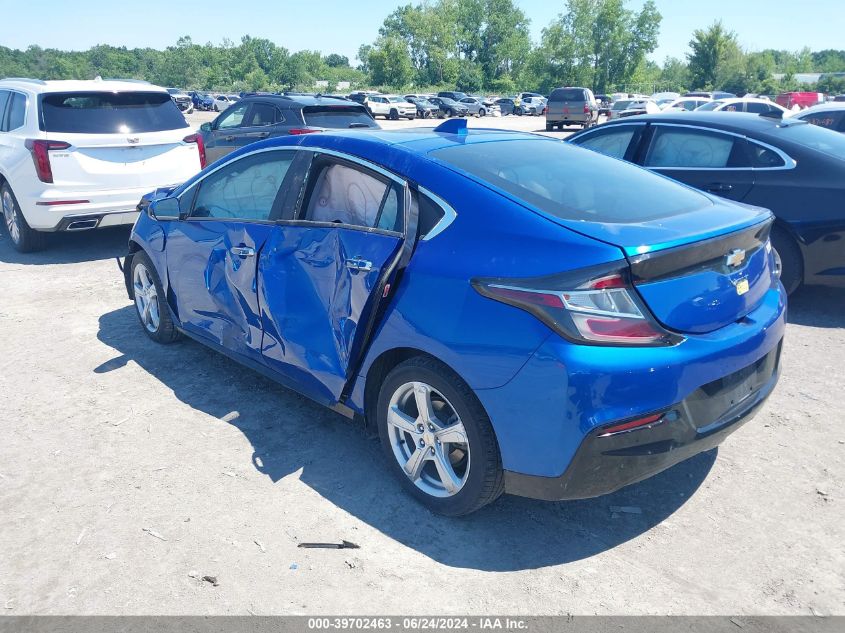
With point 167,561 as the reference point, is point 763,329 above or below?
above

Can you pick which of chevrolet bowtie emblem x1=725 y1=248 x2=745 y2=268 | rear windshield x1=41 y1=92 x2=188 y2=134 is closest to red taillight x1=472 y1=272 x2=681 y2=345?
chevrolet bowtie emblem x1=725 y1=248 x2=745 y2=268

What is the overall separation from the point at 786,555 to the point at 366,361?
6.52ft

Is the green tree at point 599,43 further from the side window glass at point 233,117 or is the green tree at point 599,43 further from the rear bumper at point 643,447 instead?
the rear bumper at point 643,447

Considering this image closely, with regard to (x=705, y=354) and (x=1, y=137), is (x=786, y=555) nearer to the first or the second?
(x=705, y=354)

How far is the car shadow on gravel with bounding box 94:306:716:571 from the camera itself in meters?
2.99

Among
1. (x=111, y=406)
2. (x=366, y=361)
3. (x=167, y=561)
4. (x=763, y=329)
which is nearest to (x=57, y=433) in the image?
(x=111, y=406)

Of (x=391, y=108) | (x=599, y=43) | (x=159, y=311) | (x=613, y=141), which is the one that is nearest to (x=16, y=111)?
(x=159, y=311)

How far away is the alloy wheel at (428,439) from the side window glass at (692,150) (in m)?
4.25

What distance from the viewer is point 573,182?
3.40m

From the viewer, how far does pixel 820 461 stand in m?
3.60

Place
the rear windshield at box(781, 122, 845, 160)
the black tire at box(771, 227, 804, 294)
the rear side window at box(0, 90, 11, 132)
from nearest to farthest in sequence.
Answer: the black tire at box(771, 227, 804, 294) < the rear windshield at box(781, 122, 845, 160) < the rear side window at box(0, 90, 11, 132)

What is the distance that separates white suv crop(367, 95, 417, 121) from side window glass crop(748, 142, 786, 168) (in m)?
40.9

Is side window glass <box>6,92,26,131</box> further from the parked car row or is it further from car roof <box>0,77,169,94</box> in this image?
the parked car row

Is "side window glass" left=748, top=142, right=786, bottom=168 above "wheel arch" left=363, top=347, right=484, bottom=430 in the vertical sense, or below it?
above
